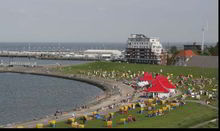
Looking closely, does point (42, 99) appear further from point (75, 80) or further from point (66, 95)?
point (75, 80)

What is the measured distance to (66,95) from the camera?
66.3 meters

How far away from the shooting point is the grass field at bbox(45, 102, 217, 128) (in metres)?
32.7

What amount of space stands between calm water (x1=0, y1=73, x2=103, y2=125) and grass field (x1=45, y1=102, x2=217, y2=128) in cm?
1228

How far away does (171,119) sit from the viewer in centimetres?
3556

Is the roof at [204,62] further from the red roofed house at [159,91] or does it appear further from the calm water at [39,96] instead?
the red roofed house at [159,91]

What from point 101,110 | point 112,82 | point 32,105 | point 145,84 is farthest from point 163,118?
point 112,82

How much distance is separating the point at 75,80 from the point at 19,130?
258 ft

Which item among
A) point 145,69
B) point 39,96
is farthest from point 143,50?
point 39,96

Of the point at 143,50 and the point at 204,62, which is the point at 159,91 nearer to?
the point at 204,62

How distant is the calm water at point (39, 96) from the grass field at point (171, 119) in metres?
12.3

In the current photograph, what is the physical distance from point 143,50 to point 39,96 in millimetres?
62469

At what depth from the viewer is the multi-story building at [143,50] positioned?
120 meters

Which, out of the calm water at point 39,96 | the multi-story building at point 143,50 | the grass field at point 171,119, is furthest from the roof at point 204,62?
the grass field at point 171,119

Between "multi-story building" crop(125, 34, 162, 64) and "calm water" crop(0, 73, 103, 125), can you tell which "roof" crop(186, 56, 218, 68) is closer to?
"multi-story building" crop(125, 34, 162, 64)
